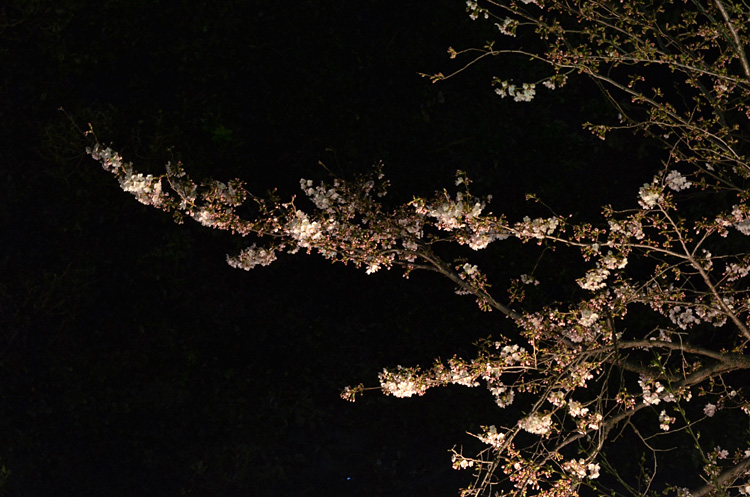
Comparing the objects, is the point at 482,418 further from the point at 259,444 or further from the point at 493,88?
the point at 493,88

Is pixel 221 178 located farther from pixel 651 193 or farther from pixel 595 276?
pixel 651 193

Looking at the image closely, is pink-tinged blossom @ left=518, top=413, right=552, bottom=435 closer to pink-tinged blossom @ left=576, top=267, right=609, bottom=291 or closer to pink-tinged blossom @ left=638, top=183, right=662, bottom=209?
pink-tinged blossom @ left=576, top=267, right=609, bottom=291

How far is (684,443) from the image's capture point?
5910 millimetres

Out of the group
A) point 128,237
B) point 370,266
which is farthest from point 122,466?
point 370,266

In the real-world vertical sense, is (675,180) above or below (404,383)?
above

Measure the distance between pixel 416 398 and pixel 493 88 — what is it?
2363 millimetres

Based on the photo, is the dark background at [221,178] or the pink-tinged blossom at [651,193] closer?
the pink-tinged blossom at [651,193]

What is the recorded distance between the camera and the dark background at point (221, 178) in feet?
18.0

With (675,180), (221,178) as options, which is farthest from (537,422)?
(221,178)

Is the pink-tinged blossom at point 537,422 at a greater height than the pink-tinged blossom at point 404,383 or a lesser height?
lesser

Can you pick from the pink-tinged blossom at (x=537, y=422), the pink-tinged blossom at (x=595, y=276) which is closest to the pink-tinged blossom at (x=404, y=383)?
the pink-tinged blossom at (x=537, y=422)

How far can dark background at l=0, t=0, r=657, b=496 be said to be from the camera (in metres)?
5.49

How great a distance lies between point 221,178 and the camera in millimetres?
5512

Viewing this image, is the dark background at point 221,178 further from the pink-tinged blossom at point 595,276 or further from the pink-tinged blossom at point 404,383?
the pink-tinged blossom at point 595,276
